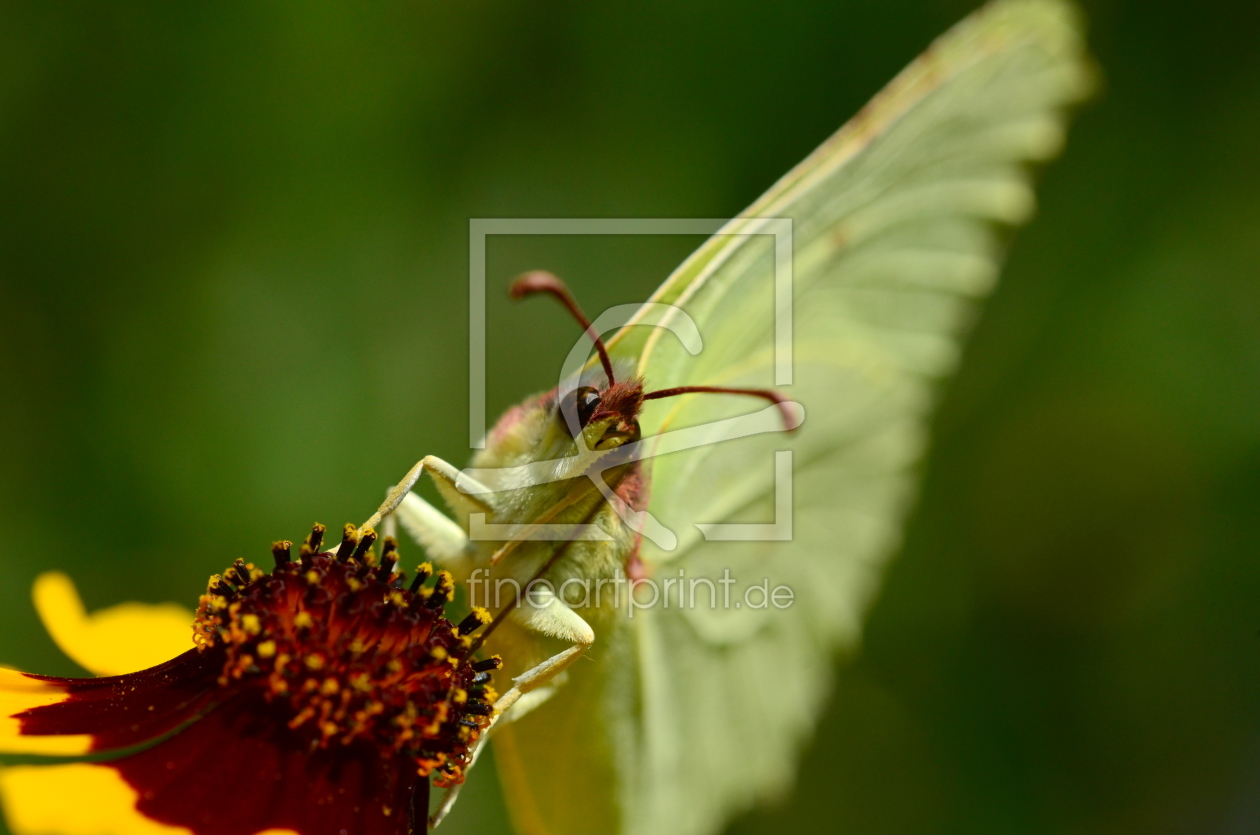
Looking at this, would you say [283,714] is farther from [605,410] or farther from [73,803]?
[605,410]

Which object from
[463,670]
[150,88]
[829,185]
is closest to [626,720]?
[463,670]

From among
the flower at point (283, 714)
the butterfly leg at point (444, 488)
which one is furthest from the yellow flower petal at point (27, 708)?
the butterfly leg at point (444, 488)

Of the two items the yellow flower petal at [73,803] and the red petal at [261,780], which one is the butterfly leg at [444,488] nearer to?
the red petal at [261,780]

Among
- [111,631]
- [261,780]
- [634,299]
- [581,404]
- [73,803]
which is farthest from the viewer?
[634,299]

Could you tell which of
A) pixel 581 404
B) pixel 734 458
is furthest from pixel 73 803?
pixel 734 458

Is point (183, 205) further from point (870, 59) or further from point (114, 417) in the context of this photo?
point (870, 59)

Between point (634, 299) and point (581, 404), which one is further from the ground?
point (634, 299)
